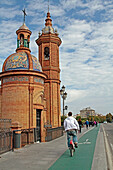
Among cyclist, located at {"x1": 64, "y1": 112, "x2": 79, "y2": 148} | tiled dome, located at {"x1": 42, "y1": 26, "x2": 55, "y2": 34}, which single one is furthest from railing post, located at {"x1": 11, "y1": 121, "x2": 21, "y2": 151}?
tiled dome, located at {"x1": 42, "y1": 26, "x2": 55, "y2": 34}

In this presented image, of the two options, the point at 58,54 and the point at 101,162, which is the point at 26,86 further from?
the point at 58,54

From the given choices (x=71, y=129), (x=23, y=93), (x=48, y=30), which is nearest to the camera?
(x=71, y=129)

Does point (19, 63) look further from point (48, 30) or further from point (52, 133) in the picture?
point (48, 30)

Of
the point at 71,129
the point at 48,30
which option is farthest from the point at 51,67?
the point at 71,129

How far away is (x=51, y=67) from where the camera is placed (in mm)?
24453

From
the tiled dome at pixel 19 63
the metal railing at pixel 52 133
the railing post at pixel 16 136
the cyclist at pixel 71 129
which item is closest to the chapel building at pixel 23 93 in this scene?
the tiled dome at pixel 19 63

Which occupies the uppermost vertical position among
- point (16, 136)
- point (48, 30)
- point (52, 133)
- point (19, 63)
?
point (48, 30)

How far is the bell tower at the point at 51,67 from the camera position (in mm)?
23656

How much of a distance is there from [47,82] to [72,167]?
18.4 m

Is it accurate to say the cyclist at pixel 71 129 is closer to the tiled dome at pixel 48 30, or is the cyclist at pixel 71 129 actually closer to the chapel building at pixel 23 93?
the chapel building at pixel 23 93

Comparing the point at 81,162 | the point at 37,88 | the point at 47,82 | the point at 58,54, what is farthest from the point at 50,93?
the point at 81,162

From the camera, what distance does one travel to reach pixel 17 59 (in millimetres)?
15703

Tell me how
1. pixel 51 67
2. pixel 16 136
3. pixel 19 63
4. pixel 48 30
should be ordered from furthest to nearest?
pixel 48 30 < pixel 51 67 < pixel 19 63 < pixel 16 136

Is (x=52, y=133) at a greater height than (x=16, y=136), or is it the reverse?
(x=16, y=136)
